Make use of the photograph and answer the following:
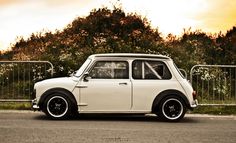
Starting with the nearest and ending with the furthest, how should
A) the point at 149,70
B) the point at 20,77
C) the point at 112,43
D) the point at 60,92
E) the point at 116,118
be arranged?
the point at 60,92 < the point at 149,70 < the point at 116,118 < the point at 20,77 < the point at 112,43

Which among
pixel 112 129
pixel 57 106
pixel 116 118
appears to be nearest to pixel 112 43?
pixel 116 118

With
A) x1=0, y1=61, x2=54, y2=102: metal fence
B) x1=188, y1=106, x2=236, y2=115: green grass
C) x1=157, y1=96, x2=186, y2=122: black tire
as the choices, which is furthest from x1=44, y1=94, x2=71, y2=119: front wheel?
x1=188, y1=106, x2=236, y2=115: green grass

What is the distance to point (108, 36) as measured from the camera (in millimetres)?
23609

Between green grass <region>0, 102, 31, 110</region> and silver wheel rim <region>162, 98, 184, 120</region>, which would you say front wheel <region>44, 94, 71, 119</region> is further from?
green grass <region>0, 102, 31, 110</region>

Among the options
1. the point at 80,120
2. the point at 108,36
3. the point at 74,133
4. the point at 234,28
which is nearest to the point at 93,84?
the point at 80,120

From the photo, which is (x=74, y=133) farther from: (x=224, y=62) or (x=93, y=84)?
(x=224, y=62)

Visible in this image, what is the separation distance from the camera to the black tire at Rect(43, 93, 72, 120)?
41.6 ft

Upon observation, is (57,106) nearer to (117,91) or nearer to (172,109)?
(117,91)

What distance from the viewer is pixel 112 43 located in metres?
22.0

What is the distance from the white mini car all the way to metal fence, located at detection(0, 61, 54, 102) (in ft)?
10.4

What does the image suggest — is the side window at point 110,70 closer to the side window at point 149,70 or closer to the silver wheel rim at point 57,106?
the side window at point 149,70

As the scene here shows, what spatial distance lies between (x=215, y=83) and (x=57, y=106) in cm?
584

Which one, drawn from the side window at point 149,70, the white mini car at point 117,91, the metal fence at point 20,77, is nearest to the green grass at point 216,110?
the white mini car at point 117,91

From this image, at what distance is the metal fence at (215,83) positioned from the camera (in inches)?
626
